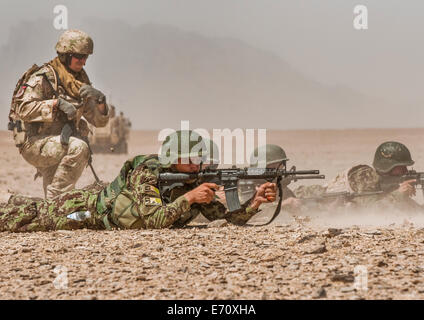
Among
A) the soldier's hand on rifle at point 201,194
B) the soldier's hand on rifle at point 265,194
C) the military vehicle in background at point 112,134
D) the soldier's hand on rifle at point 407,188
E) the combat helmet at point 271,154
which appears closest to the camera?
the soldier's hand on rifle at point 201,194

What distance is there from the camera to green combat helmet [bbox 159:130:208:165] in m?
7.27

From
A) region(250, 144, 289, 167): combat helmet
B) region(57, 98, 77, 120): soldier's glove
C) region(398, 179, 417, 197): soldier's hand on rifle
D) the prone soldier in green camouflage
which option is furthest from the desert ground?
region(398, 179, 417, 197): soldier's hand on rifle

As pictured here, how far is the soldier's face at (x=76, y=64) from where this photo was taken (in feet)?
34.8

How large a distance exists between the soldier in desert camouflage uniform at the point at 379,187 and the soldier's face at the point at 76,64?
131 inches

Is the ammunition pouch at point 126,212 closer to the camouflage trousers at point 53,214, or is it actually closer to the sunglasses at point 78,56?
the camouflage trousers at point 53,214

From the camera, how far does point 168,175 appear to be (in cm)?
720

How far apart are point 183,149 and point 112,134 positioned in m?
21.7

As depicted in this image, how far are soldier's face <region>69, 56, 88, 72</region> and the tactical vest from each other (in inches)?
137

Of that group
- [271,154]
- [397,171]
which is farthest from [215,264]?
[397,171]

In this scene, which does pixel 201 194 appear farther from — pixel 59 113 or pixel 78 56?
pixel 78 56

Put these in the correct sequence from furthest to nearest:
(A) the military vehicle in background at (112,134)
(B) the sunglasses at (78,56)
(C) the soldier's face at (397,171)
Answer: (A) the military vehicle in background at (112,134)
(B) the sunglasses at (78,56)
(C) the soldier's face at (397,171)

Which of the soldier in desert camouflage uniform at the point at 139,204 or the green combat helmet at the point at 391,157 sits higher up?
the green combat helmet at the point at 391,157

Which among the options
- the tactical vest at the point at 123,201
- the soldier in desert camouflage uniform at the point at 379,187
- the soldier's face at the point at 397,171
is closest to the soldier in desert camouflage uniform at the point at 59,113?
the tactical vest at the point at 123,201

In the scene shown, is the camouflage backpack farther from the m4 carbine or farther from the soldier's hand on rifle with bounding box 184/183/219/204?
the soldier's hand on rifle with bounding box 184/183/219/204
